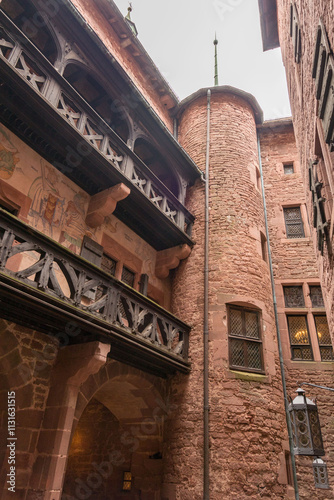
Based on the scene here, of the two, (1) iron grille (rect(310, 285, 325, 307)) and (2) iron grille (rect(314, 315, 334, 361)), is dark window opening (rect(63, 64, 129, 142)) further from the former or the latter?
(2) iron grille (rect(314, 315, 334, 361))

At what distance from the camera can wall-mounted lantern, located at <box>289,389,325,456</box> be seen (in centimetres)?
580

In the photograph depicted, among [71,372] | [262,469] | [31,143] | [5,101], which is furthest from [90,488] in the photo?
[5,101]

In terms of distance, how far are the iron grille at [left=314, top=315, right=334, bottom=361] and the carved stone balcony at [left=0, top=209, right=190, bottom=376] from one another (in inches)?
179

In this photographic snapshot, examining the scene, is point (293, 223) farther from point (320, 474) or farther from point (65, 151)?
point (65, 151)

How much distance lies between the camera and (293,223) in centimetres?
1338

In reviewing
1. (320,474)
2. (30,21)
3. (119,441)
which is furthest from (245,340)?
(30,21)

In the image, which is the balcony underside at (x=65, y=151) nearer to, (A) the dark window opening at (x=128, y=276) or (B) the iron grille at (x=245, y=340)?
(A) the dark window opening at (x=128, y=276)

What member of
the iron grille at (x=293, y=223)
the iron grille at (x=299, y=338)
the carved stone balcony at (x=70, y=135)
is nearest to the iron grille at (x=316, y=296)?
the iron grille at (x=299, y=338)

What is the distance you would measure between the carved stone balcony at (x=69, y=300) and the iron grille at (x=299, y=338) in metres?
3.98

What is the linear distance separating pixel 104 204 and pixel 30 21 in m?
4.64

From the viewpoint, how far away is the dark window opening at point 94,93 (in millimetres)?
10203

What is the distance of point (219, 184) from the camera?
12.2 metres

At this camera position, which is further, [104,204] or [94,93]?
[94,93]

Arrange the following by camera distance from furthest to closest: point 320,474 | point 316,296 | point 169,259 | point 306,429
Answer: point 316,296 < point 169,259 < point 320,474 < point 306,429
